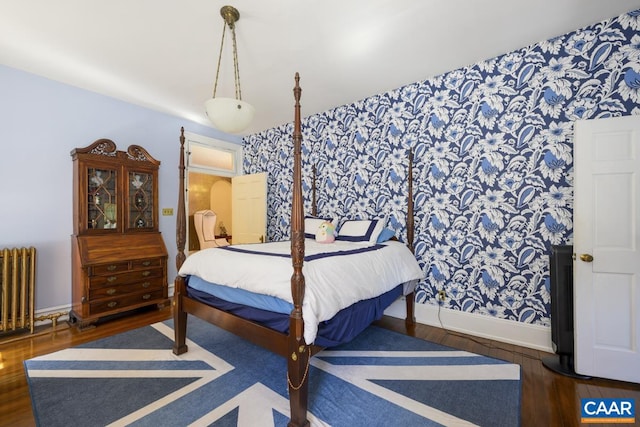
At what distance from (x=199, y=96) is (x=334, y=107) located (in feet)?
5.75

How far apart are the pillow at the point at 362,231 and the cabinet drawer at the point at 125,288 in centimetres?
234

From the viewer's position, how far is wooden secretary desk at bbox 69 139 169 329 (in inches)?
117

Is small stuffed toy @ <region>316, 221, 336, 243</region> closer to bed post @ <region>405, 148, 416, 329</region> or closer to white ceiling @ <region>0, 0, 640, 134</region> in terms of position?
bed post @ <region>405, 148, 416, 329</region>

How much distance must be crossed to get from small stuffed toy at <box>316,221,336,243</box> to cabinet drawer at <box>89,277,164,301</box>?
6.94 ft

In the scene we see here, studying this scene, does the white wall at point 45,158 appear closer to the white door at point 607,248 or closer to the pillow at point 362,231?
the pillow at point 362,231

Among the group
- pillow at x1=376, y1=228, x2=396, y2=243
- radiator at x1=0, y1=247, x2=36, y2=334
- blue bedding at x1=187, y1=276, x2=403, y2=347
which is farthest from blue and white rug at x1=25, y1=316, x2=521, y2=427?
pillow at x1=376, y1=228, x2=396, y2=243

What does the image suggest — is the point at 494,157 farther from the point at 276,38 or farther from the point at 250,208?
the point at 250,208

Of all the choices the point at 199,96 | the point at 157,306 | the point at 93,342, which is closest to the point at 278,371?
the point at 93,342

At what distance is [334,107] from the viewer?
3.80m

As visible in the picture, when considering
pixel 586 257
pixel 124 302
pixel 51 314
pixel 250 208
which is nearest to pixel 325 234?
pixel 250 208

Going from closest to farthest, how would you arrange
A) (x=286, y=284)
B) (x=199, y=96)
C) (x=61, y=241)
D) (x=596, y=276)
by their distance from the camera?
(x=286, y=284) < (x=596, y=276) < (x=61, y=241) < (x=199, y=96)

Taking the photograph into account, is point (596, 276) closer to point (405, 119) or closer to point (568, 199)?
point (568, 199)

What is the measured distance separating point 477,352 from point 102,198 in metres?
4.26

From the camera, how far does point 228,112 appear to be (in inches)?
75.8
